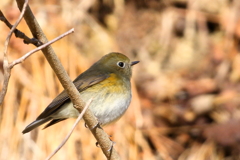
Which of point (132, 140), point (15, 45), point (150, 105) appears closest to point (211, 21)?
point (150, 105)

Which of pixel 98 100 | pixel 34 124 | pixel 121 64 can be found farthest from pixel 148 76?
pixel 34 124

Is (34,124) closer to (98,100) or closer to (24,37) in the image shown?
(98,100)

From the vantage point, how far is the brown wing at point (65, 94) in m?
2.50

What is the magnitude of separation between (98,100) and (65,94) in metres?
0.21

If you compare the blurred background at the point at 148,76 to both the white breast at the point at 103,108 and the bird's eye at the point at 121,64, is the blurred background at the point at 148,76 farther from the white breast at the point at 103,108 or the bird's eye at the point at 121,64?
the white breast at the point at 103,108

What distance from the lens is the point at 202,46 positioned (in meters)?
5.79

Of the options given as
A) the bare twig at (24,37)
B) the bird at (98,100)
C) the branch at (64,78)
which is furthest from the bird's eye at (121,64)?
the bare twig at (24,37)

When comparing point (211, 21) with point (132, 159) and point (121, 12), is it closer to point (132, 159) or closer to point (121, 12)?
point (121, 12)

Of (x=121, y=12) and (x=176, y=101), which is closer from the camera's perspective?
(x=176, y=101)

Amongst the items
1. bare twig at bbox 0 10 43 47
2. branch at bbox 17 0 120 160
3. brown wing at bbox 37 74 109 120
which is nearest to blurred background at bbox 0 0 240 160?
brown wing at bbox 37 74 109 120

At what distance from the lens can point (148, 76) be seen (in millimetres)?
5504

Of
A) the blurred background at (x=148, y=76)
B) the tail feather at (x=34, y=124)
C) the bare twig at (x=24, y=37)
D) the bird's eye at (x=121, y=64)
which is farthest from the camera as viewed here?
the blurred background at (x=148, y=76)

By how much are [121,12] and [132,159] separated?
240 cm

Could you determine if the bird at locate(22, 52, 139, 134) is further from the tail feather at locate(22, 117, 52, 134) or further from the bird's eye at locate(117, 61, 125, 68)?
the bird's eye at locate(117, 61, 125, 68)
